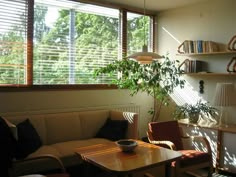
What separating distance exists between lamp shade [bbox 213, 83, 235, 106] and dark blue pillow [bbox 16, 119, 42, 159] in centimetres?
259

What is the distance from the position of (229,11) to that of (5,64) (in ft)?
11.5

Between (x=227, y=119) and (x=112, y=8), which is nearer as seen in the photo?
(x=227, y=119)

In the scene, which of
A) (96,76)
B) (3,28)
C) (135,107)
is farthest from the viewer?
(135,107)

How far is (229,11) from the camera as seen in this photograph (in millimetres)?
4293

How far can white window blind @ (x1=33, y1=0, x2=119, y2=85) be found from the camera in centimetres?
405

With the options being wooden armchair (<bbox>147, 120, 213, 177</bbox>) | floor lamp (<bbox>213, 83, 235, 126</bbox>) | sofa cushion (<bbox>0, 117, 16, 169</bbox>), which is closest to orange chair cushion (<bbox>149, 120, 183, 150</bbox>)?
wooden armchair (<bbox>147, 120, 213, 177</bbox>)

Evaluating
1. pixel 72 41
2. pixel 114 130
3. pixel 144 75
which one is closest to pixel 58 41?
pixel 72 41

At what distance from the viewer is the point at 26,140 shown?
124 inches

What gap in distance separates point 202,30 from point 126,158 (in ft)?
9.73

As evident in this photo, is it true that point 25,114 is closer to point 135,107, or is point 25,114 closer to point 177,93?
point 135,107

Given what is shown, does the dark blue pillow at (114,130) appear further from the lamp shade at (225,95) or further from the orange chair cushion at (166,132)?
the lamp shade at (225,95)

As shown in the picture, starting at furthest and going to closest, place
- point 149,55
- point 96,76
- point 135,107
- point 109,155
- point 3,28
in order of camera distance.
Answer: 1. point 135,107
2. point 96,76
3. point 3,28
4. point 149,55
5. point 109,155

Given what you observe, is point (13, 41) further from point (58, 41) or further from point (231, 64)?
point (231, 64)

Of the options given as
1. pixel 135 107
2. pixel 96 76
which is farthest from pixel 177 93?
pixel 96 76
